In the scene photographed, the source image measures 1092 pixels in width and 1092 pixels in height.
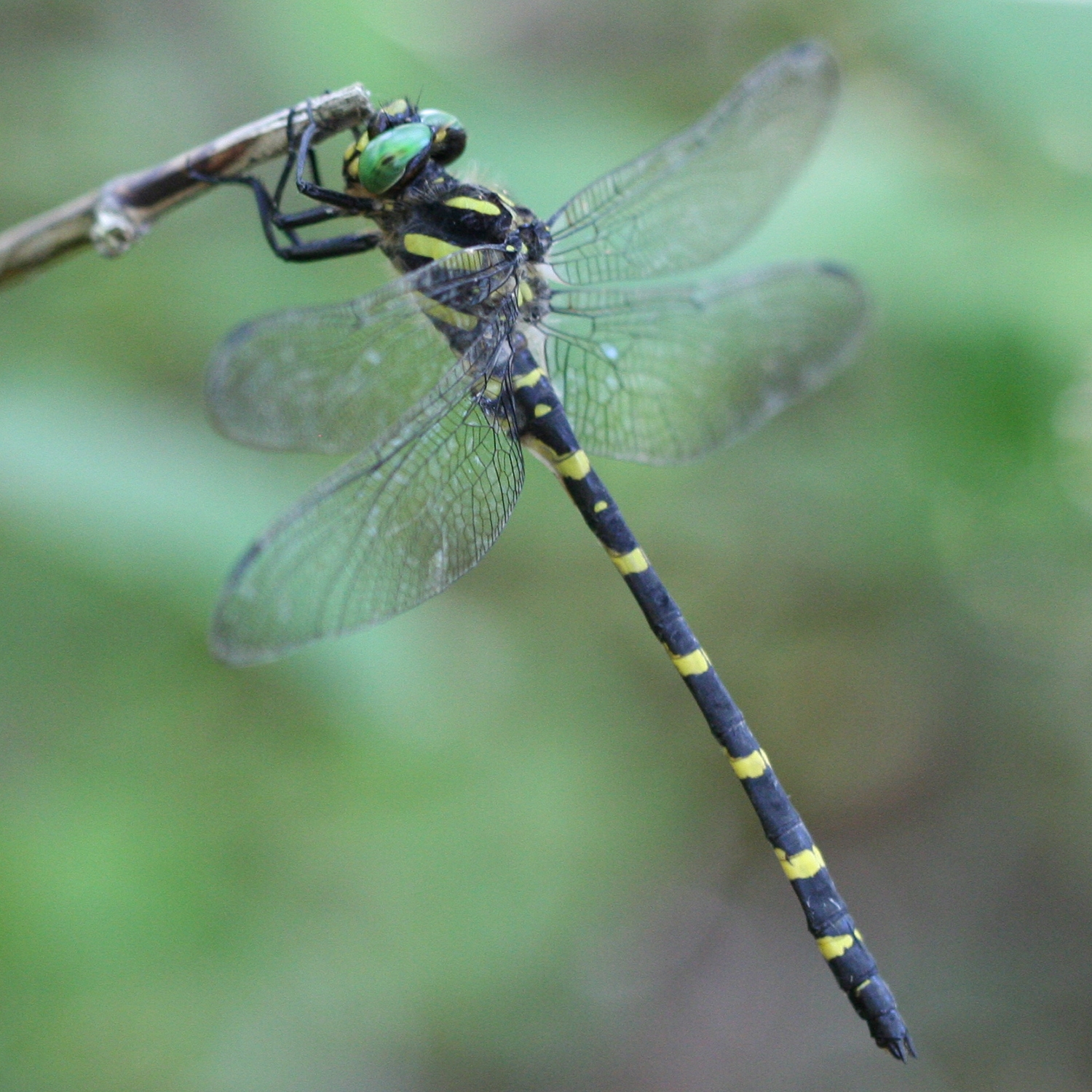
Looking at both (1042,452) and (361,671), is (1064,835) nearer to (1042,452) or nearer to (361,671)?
(1042,452)

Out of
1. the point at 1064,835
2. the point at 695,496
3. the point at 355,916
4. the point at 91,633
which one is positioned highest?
the point at 91,633

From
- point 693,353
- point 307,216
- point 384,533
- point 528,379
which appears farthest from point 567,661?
point 307,216

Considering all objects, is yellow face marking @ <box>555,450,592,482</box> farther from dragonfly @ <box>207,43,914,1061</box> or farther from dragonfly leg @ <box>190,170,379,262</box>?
dragonfly leg @ <box>190,170,379,262</box>

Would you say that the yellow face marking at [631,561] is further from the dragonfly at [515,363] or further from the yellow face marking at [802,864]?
the yellow face marking at [802,864]

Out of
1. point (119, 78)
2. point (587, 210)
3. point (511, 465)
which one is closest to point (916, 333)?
point (587, 210)

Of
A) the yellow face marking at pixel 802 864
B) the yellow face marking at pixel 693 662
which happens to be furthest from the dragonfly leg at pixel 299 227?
the yellow face marking at pixel 802 864

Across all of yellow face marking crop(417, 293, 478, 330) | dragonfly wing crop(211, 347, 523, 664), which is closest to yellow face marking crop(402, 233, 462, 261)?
yellow face marking crop(417, 293, 478, 330)
